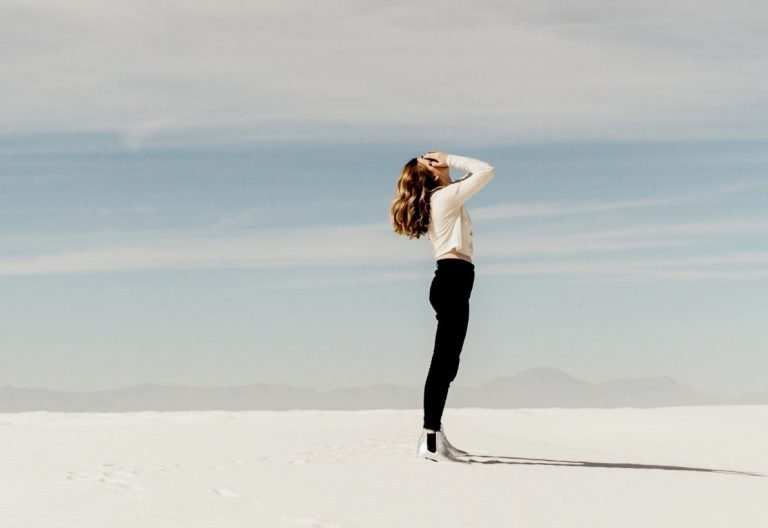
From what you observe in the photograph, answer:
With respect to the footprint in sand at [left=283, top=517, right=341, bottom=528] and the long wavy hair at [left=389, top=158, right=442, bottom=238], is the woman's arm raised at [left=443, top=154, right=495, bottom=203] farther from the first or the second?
the footprint in sand at [left=283, top=517, right=341, bottom=528]

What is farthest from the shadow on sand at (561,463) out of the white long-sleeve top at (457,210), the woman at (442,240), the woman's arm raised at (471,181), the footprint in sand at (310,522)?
the footprint in sand at (310,522)

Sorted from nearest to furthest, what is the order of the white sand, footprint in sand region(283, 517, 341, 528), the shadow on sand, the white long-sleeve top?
footprint in sand region(283, 517, 341, 528) < the white sand < the white long-sleeve top < the shadow on sand

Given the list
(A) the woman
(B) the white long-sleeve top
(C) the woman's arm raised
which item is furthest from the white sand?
(C) the woman's arm raised

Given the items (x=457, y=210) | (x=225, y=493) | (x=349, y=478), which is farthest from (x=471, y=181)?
(x=225, y=493)

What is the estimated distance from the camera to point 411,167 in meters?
9.95

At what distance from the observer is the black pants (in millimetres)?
9602

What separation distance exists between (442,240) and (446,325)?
0.76 m

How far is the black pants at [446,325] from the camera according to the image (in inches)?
378

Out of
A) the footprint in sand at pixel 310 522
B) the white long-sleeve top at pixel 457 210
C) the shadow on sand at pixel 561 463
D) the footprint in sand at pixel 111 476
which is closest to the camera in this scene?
the footprint in sand at pixel 310 522

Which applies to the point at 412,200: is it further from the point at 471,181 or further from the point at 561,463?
the point at 561,463

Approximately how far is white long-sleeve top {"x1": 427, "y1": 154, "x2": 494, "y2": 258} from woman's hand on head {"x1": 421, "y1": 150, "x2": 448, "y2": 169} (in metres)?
0.22

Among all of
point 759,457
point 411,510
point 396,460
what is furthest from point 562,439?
point 411,510

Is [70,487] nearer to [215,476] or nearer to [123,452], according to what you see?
[215,476]

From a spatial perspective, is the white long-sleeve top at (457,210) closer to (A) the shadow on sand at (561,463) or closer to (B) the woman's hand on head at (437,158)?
(B) the woman's hand on head at (437,158)
